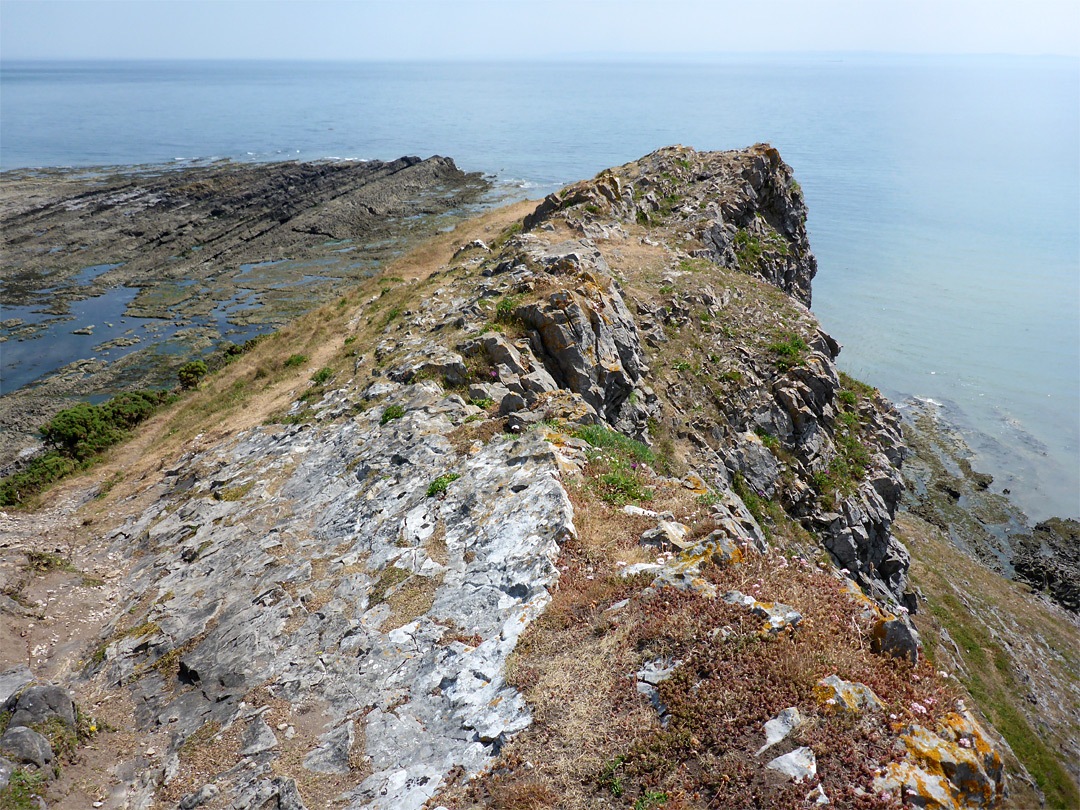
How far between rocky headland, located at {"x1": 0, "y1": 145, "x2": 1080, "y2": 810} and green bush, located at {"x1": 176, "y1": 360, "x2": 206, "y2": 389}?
22.0ft

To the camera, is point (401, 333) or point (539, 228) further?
point (539, 228)

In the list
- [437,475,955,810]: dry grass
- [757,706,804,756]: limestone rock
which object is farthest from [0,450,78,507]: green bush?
[757,706,804,756]: limestone rock

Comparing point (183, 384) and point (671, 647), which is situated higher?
point (671, 647)

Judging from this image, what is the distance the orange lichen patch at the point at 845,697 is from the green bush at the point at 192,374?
41.9 meters

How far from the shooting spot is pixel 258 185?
85125 millimetres

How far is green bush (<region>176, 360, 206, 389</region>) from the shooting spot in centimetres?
3975

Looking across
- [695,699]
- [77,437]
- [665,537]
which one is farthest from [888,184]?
[695,699]

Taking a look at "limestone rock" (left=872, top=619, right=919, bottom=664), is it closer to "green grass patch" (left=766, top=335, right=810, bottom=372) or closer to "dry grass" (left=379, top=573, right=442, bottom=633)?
"dry grass" (left=379, top=573, right=442, bottom=633)

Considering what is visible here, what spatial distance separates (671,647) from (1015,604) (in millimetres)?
34177

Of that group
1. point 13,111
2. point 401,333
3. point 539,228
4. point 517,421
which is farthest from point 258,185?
point 13,111

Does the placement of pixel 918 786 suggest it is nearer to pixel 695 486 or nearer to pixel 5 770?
pixel 695 486

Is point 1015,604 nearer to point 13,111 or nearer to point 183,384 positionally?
point 183,384

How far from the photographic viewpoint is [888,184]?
101312mm

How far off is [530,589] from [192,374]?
38.7 metres
